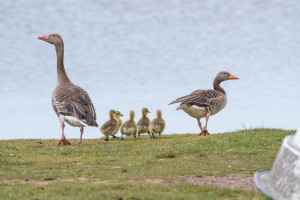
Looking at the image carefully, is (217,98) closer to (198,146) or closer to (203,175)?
(198,146)

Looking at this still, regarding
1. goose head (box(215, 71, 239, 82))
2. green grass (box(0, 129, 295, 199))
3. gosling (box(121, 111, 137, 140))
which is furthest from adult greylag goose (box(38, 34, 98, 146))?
goose head (box(215, 71, 239, 82))

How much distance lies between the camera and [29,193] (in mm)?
7672

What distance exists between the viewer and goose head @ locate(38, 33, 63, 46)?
2325 centimetres

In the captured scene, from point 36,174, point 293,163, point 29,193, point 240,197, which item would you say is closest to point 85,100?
point 36,174

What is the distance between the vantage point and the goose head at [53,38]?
76.3ft

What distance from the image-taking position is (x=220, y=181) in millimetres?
9398

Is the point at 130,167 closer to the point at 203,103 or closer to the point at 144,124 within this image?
the point at 203,103

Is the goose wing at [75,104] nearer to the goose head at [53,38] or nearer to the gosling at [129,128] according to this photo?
the gosling at [129,128]

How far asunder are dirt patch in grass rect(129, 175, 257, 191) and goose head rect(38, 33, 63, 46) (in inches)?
614

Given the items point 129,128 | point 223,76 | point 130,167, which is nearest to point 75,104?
point 129,128

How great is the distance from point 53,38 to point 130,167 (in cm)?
1357

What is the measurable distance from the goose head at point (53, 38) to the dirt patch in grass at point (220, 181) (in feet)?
51.2

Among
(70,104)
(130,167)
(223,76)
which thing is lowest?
(130,167)

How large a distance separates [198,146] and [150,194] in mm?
9518
